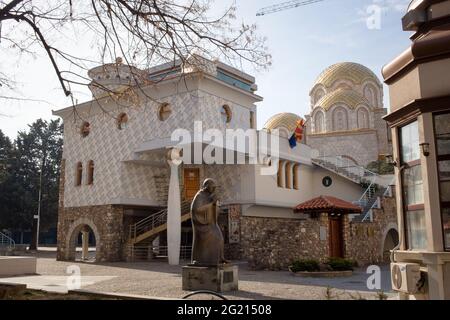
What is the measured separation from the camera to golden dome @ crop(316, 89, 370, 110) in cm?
4209

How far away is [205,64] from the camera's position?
8.70m

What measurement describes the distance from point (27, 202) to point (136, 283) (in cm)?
2916

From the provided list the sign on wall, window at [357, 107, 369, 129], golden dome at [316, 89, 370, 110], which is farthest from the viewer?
golden dome at [316, 89, 370, 110]

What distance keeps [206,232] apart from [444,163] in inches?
217

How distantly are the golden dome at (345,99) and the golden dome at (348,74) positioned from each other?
2475mm

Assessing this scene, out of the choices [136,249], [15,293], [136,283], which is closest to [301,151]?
[136,249]

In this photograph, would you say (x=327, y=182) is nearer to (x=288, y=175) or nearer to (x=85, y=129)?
(x=288, y=175)

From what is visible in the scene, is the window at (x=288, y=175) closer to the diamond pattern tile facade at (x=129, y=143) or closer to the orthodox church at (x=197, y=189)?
the orthodox church at (x=197, y=189)

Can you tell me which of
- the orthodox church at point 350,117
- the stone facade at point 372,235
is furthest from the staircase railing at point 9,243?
the orthodox church at point 350,117

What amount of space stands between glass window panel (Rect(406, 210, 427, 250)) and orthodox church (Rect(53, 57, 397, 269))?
9417 mm

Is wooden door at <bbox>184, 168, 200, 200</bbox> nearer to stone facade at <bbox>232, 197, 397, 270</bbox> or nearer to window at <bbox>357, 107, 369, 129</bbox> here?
stone facade at <bbox>232, 197, 397, 270</bbox>

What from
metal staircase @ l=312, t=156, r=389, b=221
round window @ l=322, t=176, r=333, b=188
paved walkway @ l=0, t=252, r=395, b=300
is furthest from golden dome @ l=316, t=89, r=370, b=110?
paved walkway @ l=0, t=252, r=395, b=300

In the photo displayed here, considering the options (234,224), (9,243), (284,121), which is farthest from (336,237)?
(9,243)
